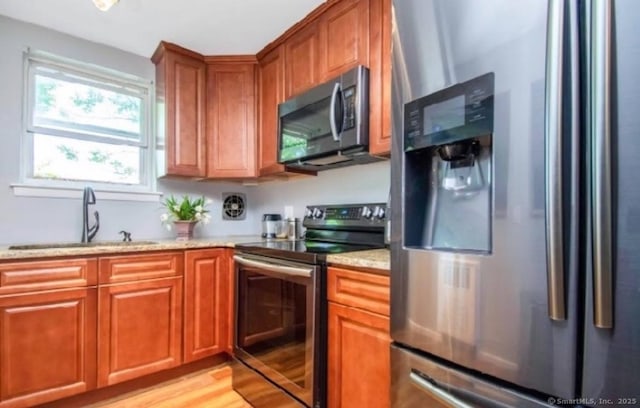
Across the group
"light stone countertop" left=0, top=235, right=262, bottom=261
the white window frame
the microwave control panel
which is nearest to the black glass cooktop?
"light stone countertop" left=0, top=235, right=262, bottom=261

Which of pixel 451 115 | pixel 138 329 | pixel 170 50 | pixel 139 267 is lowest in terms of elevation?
pixel 138 329

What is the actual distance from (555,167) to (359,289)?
2.70ft

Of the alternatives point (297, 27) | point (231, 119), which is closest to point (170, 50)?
point (231, 119)

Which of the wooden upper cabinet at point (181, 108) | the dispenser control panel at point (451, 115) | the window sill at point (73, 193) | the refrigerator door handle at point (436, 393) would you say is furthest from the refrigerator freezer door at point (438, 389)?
the window sill at point (73, 193)

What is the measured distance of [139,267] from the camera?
1.91 m

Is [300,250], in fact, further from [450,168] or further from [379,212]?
[450,168]

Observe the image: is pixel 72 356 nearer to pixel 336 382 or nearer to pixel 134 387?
pixel 134 387

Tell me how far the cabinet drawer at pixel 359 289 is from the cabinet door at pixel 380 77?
0.67m

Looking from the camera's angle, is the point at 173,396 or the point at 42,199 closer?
the point at 173,396

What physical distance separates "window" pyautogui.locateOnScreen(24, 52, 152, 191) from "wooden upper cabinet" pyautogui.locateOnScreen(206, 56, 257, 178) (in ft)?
1.79

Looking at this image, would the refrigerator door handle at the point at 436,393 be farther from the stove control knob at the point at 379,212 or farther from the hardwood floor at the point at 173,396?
the hardwood floor at the point at 173,396

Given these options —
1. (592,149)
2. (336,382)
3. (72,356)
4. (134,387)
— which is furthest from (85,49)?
(592,149)

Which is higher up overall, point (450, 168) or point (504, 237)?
point (450, 168)

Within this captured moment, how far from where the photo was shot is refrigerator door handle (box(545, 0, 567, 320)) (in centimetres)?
64
